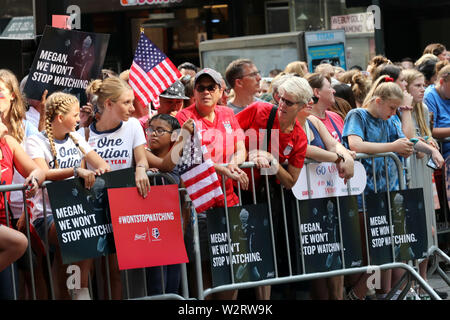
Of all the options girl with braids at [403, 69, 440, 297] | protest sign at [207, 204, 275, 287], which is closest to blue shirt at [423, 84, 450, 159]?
girl with braids at [403, 69, 440, 297]

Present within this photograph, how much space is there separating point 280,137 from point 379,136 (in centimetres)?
134

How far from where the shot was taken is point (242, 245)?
23.0 feet

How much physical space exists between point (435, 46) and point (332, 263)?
8162mm

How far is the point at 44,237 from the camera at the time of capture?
6523mm

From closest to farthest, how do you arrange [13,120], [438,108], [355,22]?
1. [13,120]
2. [438,108]
3. [355,22]

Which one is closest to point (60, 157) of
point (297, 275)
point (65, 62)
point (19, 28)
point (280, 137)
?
point (65, 62)

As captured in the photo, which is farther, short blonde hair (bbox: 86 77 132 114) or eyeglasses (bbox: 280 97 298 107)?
eyeglasses (bbox: 280 97 298 107)

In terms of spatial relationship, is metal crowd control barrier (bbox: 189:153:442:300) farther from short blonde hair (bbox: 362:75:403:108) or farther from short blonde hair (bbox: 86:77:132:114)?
short blonde hair (bbox: 86:77:132:114)

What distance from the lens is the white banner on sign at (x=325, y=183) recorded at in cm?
738

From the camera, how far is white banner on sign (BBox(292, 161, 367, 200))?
24.2 feet

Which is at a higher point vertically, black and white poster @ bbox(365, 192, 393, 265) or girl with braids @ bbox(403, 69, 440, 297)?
girl with braids @ bbox(403, 69, 440, 297)

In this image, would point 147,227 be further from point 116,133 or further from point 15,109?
point 15,109

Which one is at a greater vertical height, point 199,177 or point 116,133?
point 116,133

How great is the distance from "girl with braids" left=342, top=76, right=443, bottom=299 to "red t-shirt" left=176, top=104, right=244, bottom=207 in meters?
1.33
